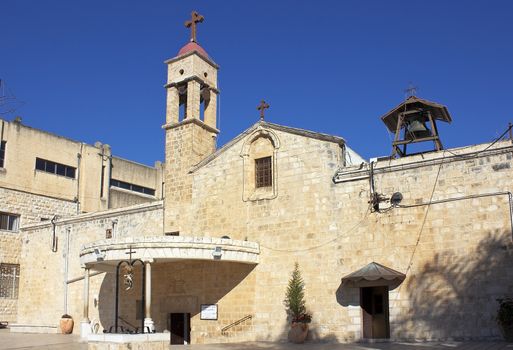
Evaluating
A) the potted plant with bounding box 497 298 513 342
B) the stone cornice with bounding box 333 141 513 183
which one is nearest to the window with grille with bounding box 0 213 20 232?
the stone cornice with bounding box 333 141 513 183

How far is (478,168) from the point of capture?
666 inches

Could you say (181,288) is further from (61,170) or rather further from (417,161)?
(61,170)

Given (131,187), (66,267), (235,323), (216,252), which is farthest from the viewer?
(131,187)

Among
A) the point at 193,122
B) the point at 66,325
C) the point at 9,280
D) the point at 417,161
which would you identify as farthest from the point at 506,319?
the point at 9,280

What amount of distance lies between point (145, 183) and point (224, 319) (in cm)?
1944

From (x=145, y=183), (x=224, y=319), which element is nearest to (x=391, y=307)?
(x=224, y=319)

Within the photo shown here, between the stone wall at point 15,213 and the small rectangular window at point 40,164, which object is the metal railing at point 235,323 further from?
the small rectangular window at point 40,164

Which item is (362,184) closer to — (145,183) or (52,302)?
(52,302)

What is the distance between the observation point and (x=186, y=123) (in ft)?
76.3

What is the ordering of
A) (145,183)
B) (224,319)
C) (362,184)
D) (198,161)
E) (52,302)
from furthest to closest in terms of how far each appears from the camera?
1. (145,183)
2. (52,302)
3. (198,161)
4. (224,319)
5. (362,184)

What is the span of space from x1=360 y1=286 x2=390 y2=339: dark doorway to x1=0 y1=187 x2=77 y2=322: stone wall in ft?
61.1

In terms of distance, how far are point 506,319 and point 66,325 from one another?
18.2m

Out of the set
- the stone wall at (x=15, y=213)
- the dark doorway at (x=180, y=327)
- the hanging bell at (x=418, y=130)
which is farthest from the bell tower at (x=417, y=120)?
the stone wall at (x=15, y=213)

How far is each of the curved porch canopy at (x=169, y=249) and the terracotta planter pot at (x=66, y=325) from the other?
22.3ft
